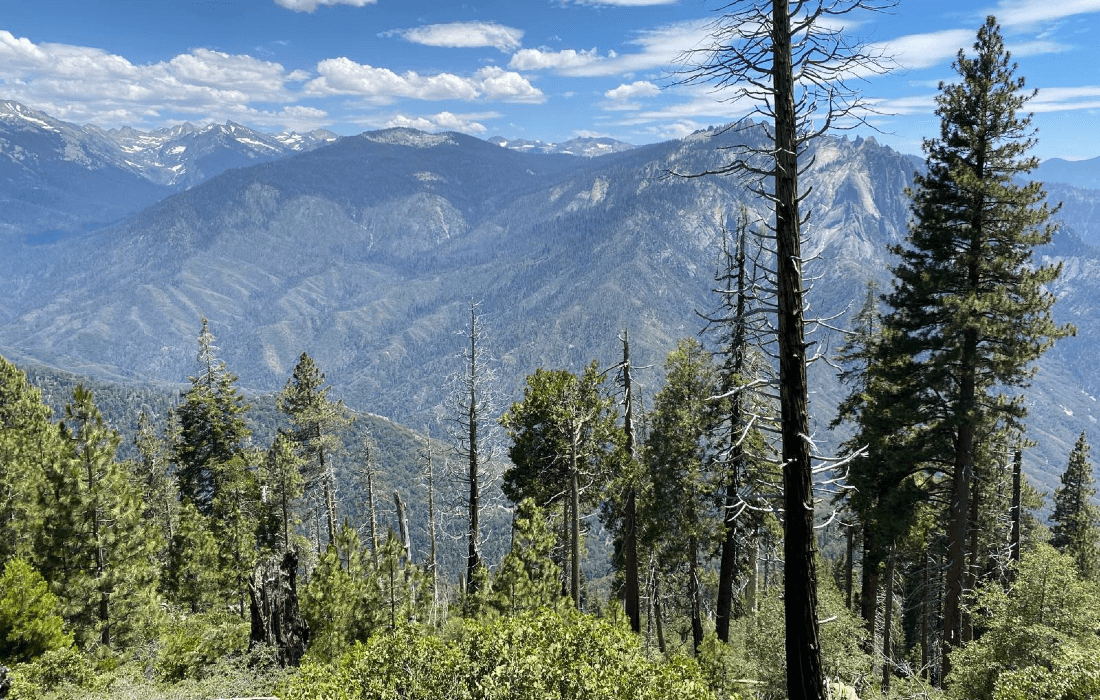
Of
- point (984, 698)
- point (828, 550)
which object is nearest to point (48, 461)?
point (984, 698)

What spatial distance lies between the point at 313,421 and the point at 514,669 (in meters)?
31.6

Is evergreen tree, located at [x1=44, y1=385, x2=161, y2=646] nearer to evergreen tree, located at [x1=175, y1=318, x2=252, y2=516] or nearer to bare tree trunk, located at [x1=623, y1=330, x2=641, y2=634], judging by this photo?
evergreen tree, located at [x1=175, y1=318, x2=252, y2=516]

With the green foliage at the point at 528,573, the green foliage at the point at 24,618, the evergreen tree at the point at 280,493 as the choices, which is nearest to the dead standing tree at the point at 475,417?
the green foliage at the point at 528,573

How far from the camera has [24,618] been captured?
57.9 ft

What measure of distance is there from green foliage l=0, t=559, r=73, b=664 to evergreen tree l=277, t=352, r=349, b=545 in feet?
60.2

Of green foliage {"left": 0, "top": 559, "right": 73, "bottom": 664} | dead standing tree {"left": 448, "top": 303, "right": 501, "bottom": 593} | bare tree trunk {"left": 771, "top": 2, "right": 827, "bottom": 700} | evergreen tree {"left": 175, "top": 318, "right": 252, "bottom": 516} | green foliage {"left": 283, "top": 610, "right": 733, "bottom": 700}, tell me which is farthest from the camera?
evergreen tree {"left": 175, "top": 318, "right": 252, "bottom": 516}

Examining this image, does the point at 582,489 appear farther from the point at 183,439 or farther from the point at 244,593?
the point at 183,439

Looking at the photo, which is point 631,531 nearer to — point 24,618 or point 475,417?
point 475,417

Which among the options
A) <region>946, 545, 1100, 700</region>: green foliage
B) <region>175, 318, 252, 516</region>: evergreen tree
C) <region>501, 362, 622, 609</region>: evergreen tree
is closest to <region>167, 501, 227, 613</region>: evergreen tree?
<region>175, 318, 252, 516</region>: evergreen tree

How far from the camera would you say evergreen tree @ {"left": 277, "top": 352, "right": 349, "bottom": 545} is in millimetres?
37125

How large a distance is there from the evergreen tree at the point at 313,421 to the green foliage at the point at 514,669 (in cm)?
2844

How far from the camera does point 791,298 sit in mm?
6586

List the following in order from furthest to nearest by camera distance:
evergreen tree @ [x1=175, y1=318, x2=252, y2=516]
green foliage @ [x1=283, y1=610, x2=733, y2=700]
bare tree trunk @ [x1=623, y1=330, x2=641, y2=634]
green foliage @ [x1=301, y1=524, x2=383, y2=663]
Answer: evergreen tree @ [x1=175, y1=318, x2=252, y2=516], bare tree trunk @ [x1=623, y1=330, x2=641, y2=634], green foliage @ [x1=301, y1=524, x2=383, y2=663], green foliage @ [x1=283, y1=610, x2=733, y2=700]

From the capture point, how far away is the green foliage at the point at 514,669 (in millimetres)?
8836
